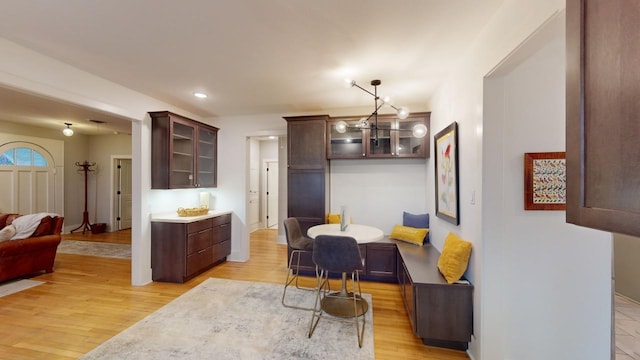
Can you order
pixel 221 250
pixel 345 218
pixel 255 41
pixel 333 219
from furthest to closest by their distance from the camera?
pixel 221 250, pixel 333 219, pixel 345 218, pixel 255 41

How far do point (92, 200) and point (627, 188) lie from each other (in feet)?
31.1

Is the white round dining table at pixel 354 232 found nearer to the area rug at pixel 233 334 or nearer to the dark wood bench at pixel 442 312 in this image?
the dark wood bench at pixel 442 312

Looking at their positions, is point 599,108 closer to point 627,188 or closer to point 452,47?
point 627,188

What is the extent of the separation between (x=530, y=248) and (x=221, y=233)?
157 inches

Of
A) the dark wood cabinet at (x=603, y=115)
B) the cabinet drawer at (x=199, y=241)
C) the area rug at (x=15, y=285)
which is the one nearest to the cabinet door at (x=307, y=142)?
the cabinet drawer at (x=199, y=241)

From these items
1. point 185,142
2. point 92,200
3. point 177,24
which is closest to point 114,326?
point 185,142

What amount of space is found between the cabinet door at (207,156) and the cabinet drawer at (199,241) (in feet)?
2.62

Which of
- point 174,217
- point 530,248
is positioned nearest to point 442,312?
point 530,248

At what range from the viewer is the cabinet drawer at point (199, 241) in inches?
145

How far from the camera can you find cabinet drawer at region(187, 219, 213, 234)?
12.1ft

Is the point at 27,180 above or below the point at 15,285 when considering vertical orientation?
above

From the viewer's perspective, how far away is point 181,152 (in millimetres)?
3975

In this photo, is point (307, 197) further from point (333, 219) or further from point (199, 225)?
point (199, 225)

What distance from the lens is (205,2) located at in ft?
5.63
